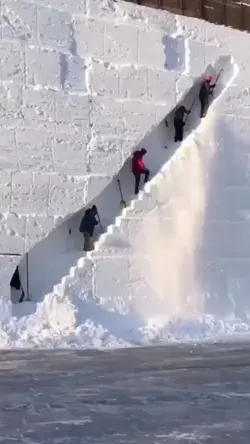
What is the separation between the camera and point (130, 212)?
12.1 metres

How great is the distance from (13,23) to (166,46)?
285 centimetres

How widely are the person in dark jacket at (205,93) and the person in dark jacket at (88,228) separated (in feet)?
9.75

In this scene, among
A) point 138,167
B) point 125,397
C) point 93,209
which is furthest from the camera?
point 138,167

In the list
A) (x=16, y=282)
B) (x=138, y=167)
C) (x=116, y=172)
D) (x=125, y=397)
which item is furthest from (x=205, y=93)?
(x=125, y=397)

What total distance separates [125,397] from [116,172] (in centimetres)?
641

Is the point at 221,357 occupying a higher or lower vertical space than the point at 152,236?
lower

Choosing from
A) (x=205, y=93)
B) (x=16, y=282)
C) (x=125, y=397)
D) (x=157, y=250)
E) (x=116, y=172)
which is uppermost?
(x=205, y=93)

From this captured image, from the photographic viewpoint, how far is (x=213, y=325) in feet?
39.5

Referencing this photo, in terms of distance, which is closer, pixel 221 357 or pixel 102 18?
pixel 221 357

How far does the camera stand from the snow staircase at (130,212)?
11461mm

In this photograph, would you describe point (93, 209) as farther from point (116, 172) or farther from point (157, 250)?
point (157, 250)

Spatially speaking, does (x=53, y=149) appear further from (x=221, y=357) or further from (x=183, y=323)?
(x=221, y=357)

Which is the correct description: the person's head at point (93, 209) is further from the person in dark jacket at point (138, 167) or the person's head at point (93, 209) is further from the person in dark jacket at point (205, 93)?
the person in dark jacket at point (205, 93)

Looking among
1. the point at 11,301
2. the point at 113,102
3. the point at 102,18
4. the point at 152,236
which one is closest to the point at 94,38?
the point at 102,18
